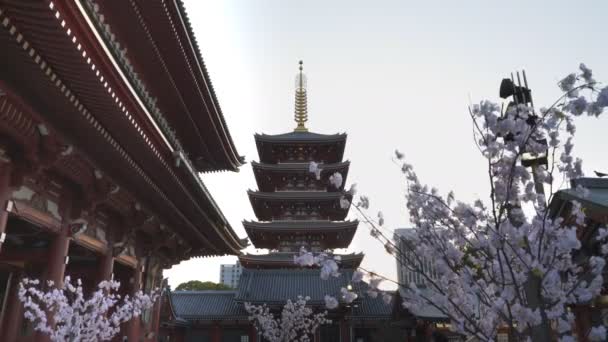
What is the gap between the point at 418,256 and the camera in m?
5.13

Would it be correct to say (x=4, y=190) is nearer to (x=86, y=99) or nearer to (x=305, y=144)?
(x=86, y=99)

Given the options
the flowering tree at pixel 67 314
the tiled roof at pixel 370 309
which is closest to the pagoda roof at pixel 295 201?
the tiled roof at pixel 370 309

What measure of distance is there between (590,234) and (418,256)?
27.3 feet

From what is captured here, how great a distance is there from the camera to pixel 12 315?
8.78 metres

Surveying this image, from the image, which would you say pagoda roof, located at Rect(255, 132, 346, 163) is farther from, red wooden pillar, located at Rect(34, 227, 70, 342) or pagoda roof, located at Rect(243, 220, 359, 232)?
red wooden pillar, located at Rect(34, 227, 70, 342)

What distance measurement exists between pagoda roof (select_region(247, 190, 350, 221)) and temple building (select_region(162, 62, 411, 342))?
7 cm

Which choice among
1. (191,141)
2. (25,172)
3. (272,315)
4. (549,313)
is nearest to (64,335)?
(25,172)

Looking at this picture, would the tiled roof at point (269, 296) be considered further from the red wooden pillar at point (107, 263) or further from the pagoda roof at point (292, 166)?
the red wooden pillar at point (107, 263)

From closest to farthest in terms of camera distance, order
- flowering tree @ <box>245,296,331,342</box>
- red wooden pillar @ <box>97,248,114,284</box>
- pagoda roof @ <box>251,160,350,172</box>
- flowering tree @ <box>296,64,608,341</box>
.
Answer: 1. flowering tree @ <box>296,64,608,341</box>
2. red wooden pillar @ <box>97,248,114,284</box>
3. flowering tree @ <box>245,296,331,342</box>
4. pagoda roof @ <box>251,160,350,172</box>

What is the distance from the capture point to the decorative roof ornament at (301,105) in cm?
3412

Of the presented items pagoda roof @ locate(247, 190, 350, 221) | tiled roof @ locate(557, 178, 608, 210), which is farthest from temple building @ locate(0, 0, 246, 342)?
pagoda roof @ locate(247, 190, 350, 221)

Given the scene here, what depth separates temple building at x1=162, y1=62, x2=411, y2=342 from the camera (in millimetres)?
23406

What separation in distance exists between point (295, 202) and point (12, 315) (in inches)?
812

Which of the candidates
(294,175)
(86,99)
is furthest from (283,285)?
(86,99)
